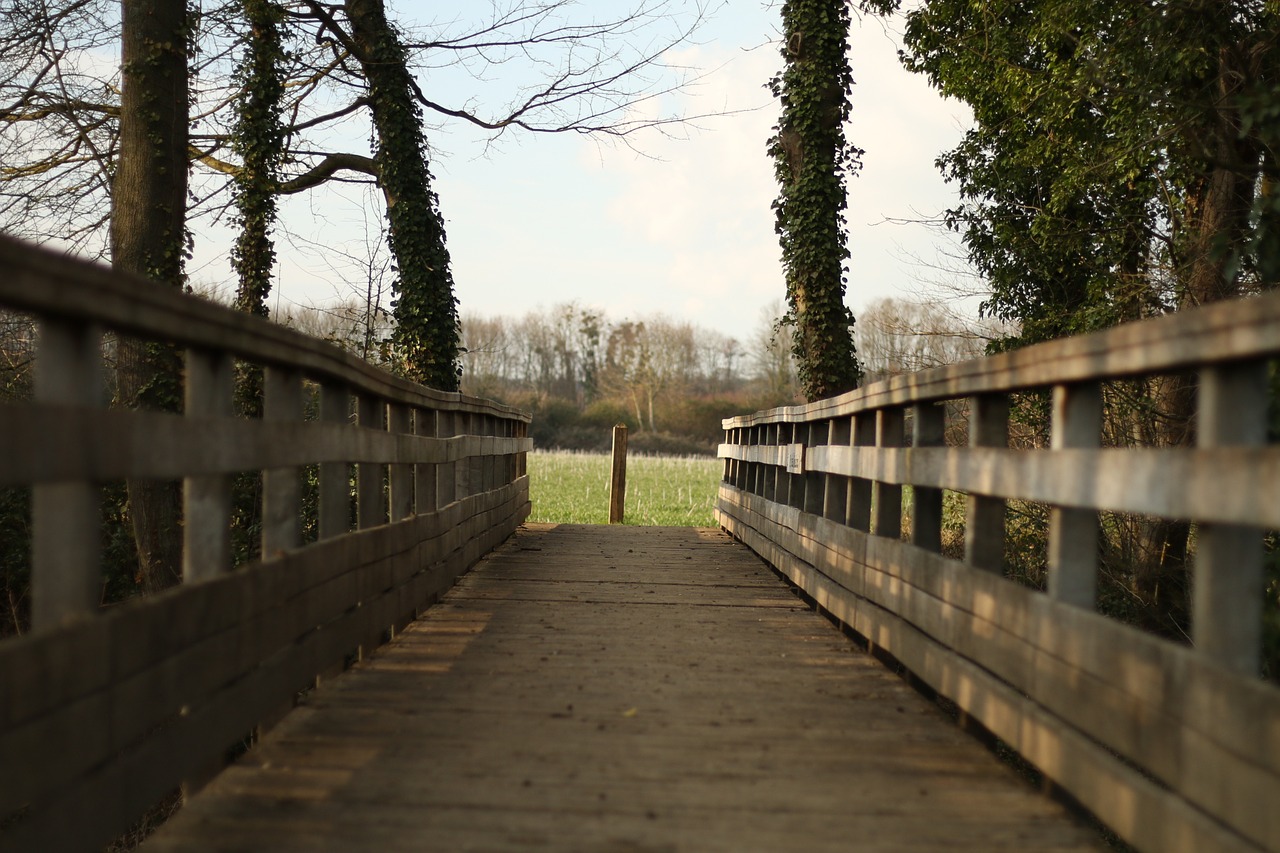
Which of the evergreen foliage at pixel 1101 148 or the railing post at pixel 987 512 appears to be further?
the evergreen foliage at pixel 1101 148

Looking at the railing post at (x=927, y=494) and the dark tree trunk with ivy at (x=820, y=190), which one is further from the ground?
the dark tree trunk with ivy at (x=820, y=190)

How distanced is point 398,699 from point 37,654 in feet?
6.52

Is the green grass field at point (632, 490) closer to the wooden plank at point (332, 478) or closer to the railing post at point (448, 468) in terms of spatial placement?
the railing post at point (448, 468)

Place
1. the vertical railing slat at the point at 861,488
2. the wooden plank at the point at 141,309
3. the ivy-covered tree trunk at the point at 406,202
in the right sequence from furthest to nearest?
1. the ivy-covered tree trunk at the point at 406,202
2. the vertical railing slat at the point at 861,488
3. the wooden plank at the point at 141,309

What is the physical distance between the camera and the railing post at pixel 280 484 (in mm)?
3641

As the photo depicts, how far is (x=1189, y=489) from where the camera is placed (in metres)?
2.38

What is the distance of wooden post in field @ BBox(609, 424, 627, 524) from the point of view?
15453 mm

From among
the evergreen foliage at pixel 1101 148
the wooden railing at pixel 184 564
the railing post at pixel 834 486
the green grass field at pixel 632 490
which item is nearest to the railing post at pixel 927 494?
the railing post at pixel 834 486

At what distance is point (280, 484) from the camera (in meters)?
3.69

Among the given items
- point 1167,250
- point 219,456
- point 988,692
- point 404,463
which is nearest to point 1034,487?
point 988,692

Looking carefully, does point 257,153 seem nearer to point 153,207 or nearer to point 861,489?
point 153,207

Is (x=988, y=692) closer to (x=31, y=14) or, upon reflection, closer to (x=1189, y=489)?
(x=1189, y=489)

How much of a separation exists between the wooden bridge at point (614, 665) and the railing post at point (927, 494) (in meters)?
0.02

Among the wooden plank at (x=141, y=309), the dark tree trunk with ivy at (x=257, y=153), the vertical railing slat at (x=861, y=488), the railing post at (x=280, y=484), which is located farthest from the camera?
the dark tree trunk with ivy at (x=257, y=153)
